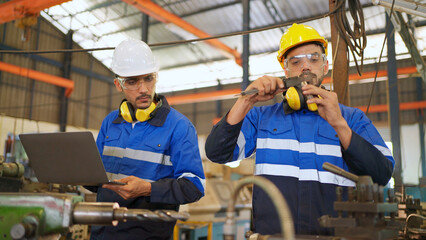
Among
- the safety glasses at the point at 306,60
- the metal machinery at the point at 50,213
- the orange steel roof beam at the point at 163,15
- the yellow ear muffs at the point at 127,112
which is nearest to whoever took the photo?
the metal machinery at the point at 50,213

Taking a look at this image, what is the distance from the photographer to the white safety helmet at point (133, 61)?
193 cm

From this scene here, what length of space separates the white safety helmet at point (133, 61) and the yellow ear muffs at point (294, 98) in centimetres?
80

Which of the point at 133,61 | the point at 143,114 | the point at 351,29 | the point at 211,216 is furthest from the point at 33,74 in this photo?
the point at 351,29

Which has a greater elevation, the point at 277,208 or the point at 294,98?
the point at 294,98

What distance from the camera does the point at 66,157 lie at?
54.8 inches

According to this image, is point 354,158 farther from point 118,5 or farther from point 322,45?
point 118,5

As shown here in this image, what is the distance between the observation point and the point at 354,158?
1240mm

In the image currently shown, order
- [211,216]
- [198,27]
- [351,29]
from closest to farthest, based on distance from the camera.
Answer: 1. [351,29]
2. [211,216]
3. [198,27]

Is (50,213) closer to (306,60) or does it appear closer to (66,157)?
(66,157)

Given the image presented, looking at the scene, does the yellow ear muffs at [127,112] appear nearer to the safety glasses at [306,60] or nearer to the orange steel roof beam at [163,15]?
the safety glasses at [306,60]

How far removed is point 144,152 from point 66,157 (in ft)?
1.45

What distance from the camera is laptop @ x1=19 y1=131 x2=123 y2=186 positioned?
4.36ft

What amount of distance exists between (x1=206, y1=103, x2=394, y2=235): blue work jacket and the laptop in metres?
0.44

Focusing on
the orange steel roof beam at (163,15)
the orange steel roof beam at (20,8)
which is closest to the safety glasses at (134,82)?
the orange steel roof beam at (20,8)
